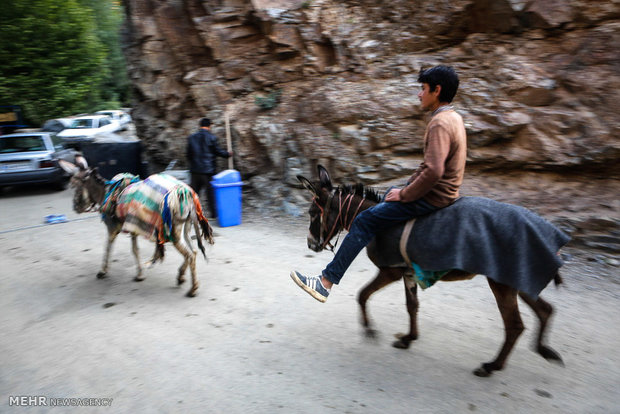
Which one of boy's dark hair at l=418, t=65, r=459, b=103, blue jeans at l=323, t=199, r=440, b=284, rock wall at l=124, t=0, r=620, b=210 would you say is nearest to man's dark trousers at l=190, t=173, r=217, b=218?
rock wall at l=124, t=0, r=620, b=210

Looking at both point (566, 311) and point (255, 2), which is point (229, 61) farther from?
point (566, 311)

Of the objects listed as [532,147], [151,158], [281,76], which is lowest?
[151,158]

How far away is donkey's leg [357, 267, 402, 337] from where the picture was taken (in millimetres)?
3693

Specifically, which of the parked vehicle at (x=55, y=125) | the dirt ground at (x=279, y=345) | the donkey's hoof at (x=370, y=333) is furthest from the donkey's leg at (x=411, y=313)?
the parked vehicle at (x=55, y=125)

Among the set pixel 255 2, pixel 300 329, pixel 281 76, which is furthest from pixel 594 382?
pixel 255 2

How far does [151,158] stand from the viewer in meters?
13.0

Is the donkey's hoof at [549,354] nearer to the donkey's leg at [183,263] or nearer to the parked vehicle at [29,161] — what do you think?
the donkey's leg at [183,263]

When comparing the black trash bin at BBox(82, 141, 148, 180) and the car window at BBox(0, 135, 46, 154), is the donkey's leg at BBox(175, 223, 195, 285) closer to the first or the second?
the black trash bin at BBox(82, 141, 148, 180)

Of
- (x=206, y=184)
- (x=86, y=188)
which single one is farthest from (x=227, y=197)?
(x=86, y=188)

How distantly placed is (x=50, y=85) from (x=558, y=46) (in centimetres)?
2099

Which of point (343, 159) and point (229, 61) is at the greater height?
point (229, 61)

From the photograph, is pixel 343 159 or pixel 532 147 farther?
pixel 343 159

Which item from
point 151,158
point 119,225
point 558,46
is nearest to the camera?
point 119,225

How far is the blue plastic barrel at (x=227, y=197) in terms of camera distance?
26.9ft
